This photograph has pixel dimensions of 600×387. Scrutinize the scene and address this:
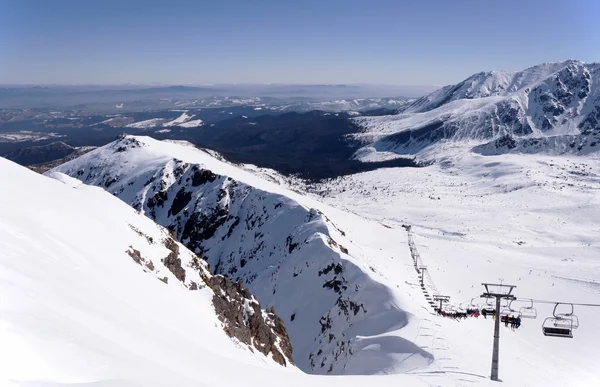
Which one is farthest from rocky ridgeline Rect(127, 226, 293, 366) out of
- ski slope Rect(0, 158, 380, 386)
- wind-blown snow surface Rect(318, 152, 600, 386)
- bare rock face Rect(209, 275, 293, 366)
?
wind-blown snow surface Rect(318, 152, 600, 386)

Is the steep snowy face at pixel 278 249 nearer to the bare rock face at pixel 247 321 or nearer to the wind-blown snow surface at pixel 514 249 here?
the bare rock face at pixel 247 321

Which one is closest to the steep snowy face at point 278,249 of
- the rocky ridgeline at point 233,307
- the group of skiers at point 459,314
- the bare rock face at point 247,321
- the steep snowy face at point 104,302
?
the bare rock face at point 247,321

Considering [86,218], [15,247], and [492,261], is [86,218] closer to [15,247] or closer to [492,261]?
[15,247]

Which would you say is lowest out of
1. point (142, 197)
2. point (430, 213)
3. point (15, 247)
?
point (430, 213)

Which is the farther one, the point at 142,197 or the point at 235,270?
the point at 142,197

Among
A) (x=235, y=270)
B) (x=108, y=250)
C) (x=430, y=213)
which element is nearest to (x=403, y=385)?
(x=108, y=250)

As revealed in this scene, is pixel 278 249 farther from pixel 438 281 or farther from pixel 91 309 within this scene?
pixel 91 309

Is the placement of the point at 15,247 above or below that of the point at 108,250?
above
